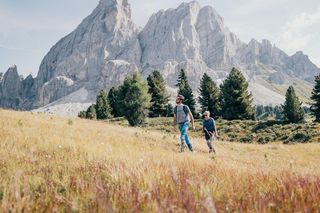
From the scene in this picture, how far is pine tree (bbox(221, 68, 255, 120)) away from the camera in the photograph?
71.1 metres

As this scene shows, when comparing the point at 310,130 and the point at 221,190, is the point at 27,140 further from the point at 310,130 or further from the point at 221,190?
the point at 310,130

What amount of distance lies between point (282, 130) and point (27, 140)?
46.5 m

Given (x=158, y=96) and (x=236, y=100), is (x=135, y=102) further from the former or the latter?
(x=158, y=96)

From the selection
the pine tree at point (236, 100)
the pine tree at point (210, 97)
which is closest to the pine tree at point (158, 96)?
the pine tree at point (210, 97)

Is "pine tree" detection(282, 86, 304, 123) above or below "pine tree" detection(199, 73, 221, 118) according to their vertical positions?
below

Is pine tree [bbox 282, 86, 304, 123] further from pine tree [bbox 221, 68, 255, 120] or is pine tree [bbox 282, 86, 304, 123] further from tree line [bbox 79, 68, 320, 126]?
pine tree [bbox 221, 68, 255, 120]

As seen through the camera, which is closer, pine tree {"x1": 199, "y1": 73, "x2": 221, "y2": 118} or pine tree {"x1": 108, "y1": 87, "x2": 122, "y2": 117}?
pine tree {"x1": 199, "y1": 73, "x2": 221, "y2": 118}

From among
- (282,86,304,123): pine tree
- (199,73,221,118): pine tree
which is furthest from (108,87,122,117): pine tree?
(282,86,304,123): pine tree

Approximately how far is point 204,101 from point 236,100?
11.9 metres

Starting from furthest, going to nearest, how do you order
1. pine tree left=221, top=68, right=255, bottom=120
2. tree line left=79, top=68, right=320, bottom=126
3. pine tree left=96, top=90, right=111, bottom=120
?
1. pine tree left=96, top=90, right=111, bottom=120
2. pine tree left=221, top=68, right=255, bottom=120
3. tree line left=79, top=68, right=320, bottom=126

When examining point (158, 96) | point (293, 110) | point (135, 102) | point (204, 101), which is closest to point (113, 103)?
point (158, 96)

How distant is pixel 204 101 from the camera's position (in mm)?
81688

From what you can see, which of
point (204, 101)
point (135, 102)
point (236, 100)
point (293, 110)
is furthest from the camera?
point (204, 101)

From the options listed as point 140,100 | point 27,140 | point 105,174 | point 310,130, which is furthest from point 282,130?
point 105,174
